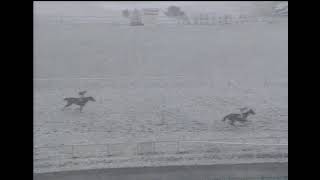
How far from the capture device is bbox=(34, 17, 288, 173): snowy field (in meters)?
4.71

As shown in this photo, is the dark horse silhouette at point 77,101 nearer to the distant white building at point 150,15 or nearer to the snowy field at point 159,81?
the snowy field at point 159,81

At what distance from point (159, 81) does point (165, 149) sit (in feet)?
10.5

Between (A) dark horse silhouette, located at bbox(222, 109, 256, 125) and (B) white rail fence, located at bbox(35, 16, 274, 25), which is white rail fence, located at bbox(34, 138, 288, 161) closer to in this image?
(A) dark horse silhouette, located at bbox(222, 109, 256, 125)

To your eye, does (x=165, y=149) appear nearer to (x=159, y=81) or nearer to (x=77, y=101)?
(x=77, y=101)

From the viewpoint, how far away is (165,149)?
395cm

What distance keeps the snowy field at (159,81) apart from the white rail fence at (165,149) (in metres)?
0.13

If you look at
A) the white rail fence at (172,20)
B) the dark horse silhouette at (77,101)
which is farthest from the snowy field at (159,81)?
the white rail fence at (172,20)

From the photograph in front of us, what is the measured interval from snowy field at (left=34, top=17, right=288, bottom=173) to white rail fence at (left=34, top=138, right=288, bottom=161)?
134 millimetres

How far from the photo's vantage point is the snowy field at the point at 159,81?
4.71m

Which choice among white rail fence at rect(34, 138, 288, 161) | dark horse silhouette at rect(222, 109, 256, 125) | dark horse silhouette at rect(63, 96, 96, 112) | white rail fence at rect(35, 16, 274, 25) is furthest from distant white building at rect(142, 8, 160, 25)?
white rail fence at rect(34, 138, 288, 161)

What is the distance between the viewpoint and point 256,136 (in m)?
4.50

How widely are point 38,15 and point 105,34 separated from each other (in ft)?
5.13
